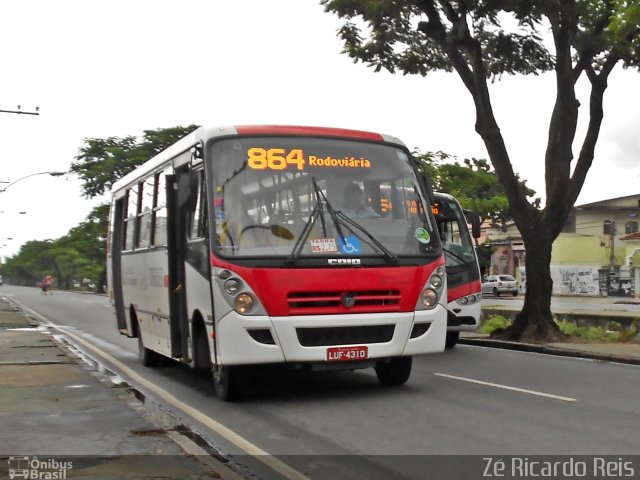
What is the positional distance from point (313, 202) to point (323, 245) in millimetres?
514

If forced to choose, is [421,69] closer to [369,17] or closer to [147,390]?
[369,17]

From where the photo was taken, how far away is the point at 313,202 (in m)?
9.34

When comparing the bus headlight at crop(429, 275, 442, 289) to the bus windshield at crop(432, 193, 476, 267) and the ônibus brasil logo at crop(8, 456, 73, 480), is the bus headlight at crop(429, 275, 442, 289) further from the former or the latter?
the bus windshield at crop(432, 193, 476, 267)

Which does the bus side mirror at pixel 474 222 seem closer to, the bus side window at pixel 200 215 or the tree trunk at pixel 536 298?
the tree trunk at pixel 536 298

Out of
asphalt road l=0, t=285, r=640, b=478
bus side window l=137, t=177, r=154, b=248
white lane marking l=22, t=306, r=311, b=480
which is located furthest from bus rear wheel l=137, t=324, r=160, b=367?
bus side window l=137, t=177, r=154, b=248

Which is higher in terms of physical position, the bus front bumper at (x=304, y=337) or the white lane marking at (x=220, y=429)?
the bus front bumper at (x=304, y=337)

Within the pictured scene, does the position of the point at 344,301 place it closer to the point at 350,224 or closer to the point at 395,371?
the point at 350,224

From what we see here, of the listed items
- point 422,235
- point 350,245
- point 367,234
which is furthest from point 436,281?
point 350,245

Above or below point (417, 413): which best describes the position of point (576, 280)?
above

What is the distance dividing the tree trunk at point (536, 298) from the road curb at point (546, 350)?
1.46ft

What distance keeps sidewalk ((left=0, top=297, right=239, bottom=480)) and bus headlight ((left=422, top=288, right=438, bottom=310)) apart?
121 inches

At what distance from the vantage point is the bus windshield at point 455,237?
16.7 metres

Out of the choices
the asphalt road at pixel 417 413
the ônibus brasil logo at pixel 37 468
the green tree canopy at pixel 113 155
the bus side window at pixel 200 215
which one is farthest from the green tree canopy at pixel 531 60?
the green tree canopy at pixel 113 155

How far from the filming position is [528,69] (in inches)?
760
